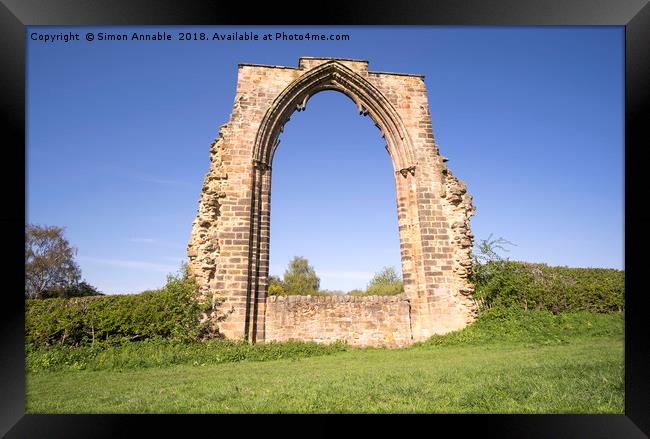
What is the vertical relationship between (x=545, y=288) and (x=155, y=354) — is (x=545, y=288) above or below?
above

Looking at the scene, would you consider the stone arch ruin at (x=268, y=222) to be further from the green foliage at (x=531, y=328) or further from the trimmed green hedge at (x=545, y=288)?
the trimmed green hedge at (x=545, y=288)

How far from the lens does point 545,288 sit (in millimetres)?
11602

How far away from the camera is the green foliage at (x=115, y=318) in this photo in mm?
8891

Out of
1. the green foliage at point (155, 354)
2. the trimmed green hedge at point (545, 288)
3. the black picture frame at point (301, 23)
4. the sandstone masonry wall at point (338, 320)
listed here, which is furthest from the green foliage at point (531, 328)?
the black picture frame at point (301, 23)

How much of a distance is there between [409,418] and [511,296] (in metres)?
8.24

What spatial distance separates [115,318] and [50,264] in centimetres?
1634

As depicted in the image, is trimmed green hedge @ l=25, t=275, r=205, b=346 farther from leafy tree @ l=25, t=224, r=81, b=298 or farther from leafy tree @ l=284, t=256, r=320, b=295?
leafy tree @ l=284, t=256, r=320, b=295

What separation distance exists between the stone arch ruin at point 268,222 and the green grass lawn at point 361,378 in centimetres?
100

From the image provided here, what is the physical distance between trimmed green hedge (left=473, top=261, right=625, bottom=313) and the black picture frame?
6831mm

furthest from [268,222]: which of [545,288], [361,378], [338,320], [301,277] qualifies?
[301,277]

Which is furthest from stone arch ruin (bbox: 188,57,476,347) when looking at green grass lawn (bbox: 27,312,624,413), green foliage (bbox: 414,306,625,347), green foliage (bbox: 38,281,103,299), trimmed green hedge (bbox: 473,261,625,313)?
green foliage (bbox: 38,281,103,299)

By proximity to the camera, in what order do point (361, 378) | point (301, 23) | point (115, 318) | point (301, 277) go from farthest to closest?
point (301, 277)
point (115, 318)
point (361, 378)
point (301, 23)

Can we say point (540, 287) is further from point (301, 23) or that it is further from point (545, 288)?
point (301, 23)
